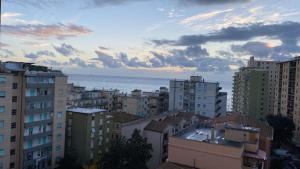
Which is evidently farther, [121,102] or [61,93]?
[121,102]

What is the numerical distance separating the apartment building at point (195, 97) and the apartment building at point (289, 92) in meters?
8.56

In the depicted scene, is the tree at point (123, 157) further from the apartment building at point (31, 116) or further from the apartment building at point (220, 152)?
the apartment building at point (31, 116)

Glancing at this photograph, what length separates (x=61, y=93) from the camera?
24188mm

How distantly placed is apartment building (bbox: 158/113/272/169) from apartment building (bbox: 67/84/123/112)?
81.4ft

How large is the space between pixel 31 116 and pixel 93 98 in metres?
24.3

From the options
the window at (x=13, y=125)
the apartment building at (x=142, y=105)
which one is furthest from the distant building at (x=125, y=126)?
the apartment building at (x=142, y=105)

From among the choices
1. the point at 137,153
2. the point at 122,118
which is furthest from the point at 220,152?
the point at 122,118

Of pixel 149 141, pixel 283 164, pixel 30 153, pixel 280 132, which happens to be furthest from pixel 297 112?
pixel 30 153

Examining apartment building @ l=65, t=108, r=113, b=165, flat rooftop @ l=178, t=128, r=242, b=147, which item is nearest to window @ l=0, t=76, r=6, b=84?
apartment building @ l=65, t=108, r=113, b=165

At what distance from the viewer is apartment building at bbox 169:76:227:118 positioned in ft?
145

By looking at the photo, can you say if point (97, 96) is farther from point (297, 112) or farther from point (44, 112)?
point (297, 112)

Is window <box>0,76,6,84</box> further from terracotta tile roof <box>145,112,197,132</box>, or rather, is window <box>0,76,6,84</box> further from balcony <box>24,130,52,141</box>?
terracotta tile roof <box>145,112,197,132</box>

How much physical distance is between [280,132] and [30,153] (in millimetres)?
26308

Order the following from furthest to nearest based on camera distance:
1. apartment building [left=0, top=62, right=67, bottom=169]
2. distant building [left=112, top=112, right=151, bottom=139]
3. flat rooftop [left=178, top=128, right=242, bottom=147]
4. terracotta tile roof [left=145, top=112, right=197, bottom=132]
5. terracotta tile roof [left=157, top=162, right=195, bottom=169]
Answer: terracotta tile roof [left=145, top=112, right=197, bottom=132], distant building [left=112, top=112, right=151, bottom=139], apartment building [left=0, top=62, right=67, bottom=169], flat rooftop [left=178, top=128, right=242, bottom=147], terracotta tile roof [left=157, top=162, right=195, bottom=169]
